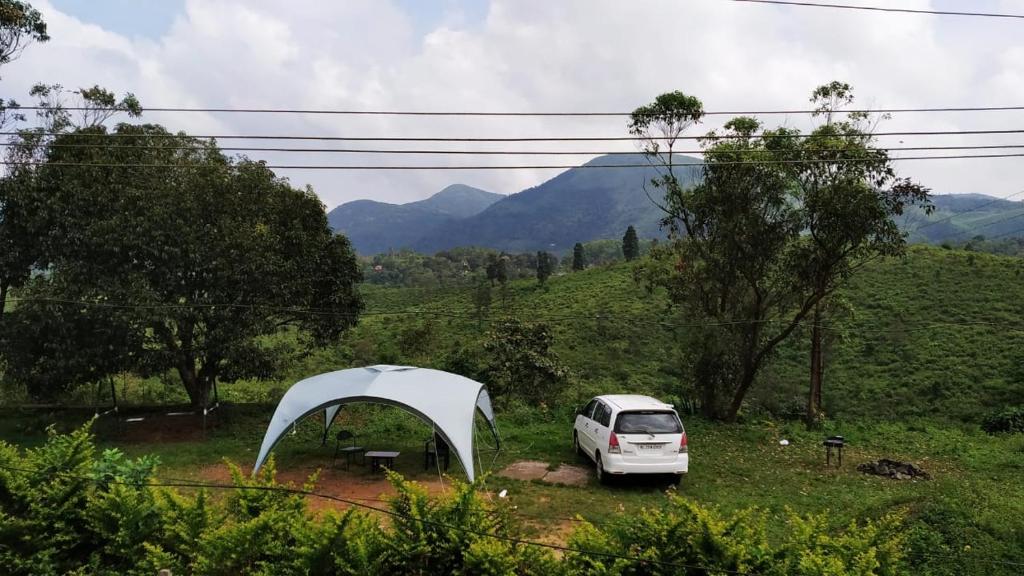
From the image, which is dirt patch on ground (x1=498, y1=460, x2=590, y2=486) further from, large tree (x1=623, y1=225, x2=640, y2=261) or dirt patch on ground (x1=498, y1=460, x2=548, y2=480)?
large tree (x1=623, y1=225, x2=640, y2=261)

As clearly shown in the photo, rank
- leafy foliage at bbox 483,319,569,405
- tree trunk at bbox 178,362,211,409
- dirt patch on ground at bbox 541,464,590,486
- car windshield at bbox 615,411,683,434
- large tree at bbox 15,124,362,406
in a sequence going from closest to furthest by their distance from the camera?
car windshield at bbox 615,411,683,434 < dirt patch on ground at bbox 541,464,590,486 < large tree at bbox 15,124,362,406 < tree trunk at bbox 178,362,211,409 < leafy foliage at bbox 483,319,569,405

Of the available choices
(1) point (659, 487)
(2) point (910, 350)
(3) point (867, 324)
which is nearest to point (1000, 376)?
(2) point (910, 350)

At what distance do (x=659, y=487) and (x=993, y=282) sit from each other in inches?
1293

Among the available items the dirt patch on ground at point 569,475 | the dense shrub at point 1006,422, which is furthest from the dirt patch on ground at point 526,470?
the dense shrub at point 1006,422

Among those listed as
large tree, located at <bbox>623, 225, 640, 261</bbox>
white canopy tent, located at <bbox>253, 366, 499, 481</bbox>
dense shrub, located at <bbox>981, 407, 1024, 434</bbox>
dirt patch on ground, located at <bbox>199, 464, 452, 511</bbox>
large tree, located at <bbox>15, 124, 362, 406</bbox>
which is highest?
large tree, located at <bbox>623, 225, 640, 261</bbox>

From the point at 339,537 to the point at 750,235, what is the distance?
1321cm

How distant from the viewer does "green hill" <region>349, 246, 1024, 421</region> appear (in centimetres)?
2361

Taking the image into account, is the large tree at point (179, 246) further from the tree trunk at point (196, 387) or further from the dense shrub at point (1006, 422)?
the dense shrub at point (1006, 422)

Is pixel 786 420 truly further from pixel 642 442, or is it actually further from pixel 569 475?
pixel 642 442

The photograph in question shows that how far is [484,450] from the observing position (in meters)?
14.2

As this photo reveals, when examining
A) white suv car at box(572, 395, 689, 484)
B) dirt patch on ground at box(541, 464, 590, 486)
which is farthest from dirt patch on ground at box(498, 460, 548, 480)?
white suv car at box(572, 395, 689, 484)

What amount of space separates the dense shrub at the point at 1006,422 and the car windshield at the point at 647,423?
13.3m

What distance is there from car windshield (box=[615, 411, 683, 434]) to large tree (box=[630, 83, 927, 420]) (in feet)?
20.1

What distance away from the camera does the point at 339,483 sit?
11805 millimetres
